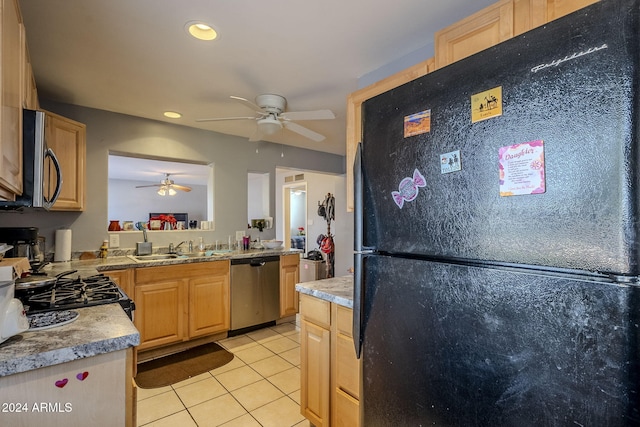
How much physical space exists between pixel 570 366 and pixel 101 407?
133cm

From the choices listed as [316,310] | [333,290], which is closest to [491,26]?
[333,290]

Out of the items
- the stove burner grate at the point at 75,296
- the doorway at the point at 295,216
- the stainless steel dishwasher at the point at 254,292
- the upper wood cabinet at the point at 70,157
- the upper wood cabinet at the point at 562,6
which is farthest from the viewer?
the doorway at the point at 295,216

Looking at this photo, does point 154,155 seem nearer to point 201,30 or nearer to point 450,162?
point 201,30

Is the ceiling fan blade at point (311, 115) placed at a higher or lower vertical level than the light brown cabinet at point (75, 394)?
higher

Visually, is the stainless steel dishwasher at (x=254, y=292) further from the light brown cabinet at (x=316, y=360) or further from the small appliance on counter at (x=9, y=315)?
the small appliance on counter at (x=9, y=315)

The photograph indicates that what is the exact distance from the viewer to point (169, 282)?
2.92 m

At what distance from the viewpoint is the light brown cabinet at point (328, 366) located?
1.54m

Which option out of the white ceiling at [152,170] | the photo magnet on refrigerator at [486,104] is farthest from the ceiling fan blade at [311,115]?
A: the white ceiling at [152,170]

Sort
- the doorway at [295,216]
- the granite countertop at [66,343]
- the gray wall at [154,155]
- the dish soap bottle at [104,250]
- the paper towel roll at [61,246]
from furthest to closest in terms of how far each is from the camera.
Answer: the doorway at [295,216]
the dish soap bottle at [104,250]
the gray wall at [154,155]
the paper towel roll at [61,246]
the granite countertop at [66,343]

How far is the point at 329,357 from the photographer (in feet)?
5.46

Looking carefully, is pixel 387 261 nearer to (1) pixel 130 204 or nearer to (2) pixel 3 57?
(2) pixel 3 57

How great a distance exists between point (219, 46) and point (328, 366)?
6.69 ft

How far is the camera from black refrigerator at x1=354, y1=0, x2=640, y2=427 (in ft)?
1.87

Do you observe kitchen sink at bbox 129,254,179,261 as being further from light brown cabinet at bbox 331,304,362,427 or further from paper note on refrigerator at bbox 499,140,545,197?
paper note on refrigerator at bbox 499,140,545,197
